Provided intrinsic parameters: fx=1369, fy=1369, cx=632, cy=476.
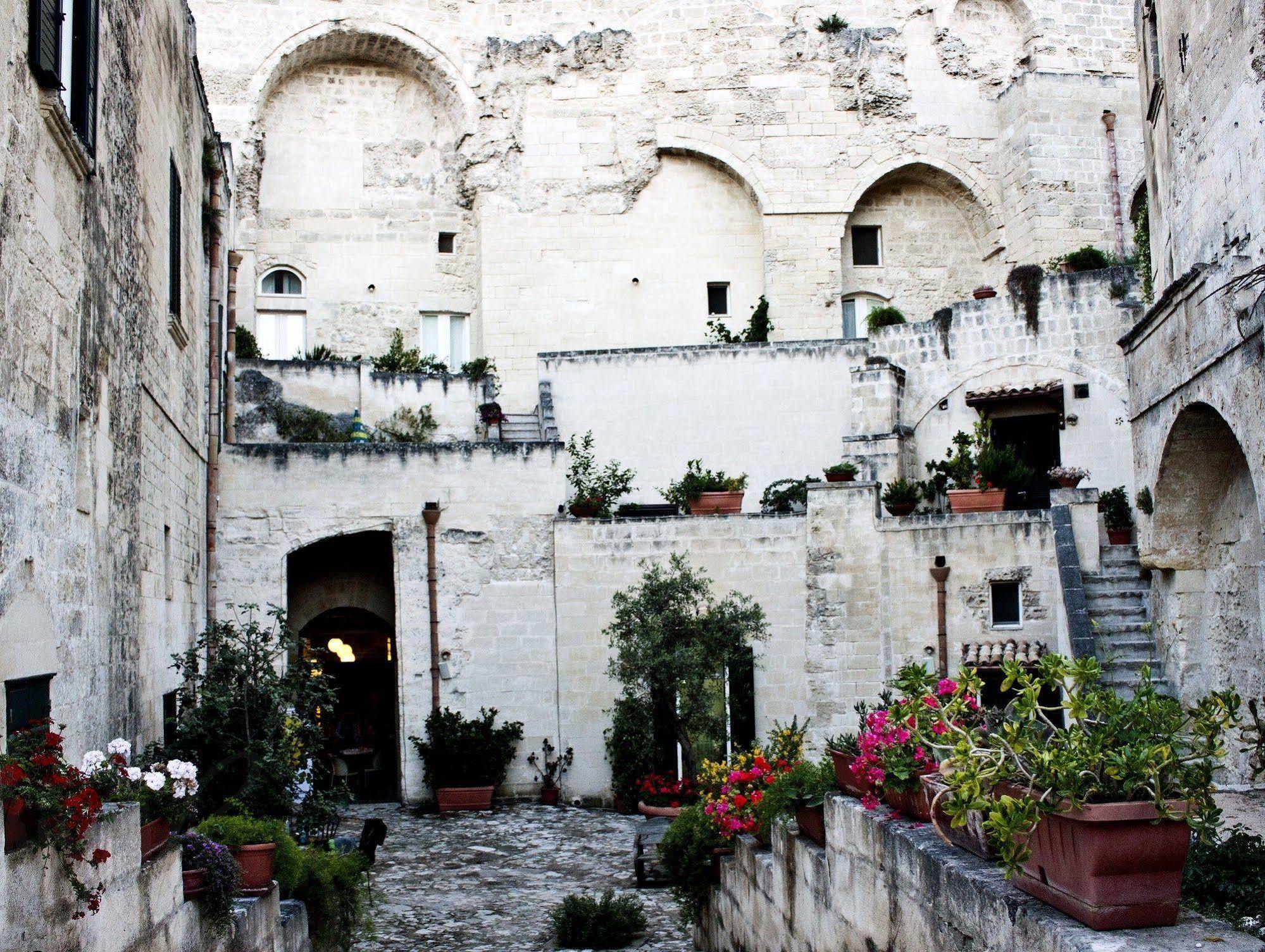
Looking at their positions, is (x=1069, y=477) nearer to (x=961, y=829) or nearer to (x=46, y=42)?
(x=961, y=829)

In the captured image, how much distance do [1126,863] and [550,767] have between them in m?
13.7

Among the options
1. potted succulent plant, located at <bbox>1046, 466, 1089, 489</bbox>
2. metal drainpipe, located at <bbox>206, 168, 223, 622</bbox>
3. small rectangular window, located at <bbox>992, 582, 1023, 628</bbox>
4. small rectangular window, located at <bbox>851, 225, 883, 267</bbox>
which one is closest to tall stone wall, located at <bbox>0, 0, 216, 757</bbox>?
metal drainpipe, located at <bbox>206, 168, 223, 622</bbox>

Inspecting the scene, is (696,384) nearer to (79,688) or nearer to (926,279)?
(926,279)

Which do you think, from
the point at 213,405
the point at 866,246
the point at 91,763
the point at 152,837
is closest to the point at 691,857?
the point at 152,837

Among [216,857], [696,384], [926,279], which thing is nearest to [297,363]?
[696,384]

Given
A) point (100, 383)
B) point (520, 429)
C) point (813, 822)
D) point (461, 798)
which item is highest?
point (520, 429)

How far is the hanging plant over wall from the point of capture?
2108cm

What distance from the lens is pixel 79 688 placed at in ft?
26.2

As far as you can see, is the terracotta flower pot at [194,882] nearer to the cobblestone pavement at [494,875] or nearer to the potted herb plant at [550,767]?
the cobblestone pavement at [494,875]

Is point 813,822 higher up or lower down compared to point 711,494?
lower down

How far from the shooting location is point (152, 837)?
6.43 m

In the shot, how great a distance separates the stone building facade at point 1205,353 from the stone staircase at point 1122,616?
90 cm

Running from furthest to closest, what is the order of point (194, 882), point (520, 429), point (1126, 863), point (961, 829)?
1. point (520, 429)
2. point (194, 882)
3. point (961, 829)
4. point (1126, 863)

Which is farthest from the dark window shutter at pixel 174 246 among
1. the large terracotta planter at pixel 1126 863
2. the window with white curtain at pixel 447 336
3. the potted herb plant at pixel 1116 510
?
the window with white curtain at pixel 447 336
